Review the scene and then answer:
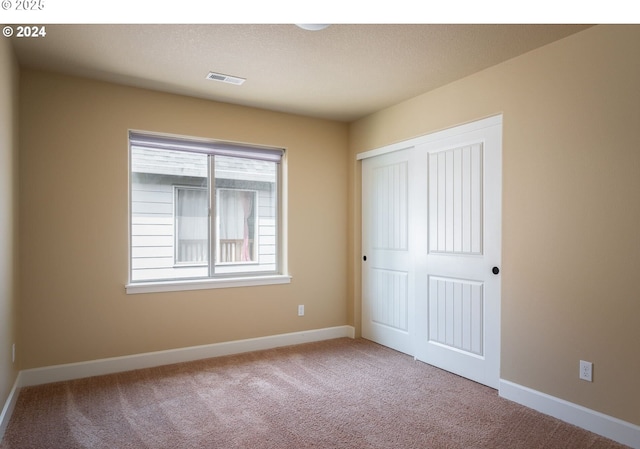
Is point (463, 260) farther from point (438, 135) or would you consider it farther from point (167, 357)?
point (167, 357)

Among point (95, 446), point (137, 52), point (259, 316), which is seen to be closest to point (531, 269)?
point (259, 316)

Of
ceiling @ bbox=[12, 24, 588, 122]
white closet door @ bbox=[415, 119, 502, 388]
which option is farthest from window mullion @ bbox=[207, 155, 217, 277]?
white closet door @ bbox=[415, 119, 502, 388]

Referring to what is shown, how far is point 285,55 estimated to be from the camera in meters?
2.95

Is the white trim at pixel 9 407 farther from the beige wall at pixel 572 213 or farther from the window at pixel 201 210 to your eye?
the beige wall at pixel 572 213

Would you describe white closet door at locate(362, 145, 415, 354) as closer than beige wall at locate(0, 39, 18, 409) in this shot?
No

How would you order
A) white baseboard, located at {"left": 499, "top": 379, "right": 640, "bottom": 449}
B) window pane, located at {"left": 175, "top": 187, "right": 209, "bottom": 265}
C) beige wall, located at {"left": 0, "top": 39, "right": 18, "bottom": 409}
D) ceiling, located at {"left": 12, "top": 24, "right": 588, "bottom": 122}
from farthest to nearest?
1. window pane, located at {"left": 175, "top": 187, "right": 209, "bottom": 265}
2. ceiling, located at {"left": 12, "top": 24, "right": 588, "bottom": 122}
3. beige wall, located at {"left": 0, "top": 39, "right": 18, "bottom": 409}
4. white baseboard, located at {"left": 499, "top": 379, "right": 640, "bottom": 449}

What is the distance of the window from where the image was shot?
3768mm

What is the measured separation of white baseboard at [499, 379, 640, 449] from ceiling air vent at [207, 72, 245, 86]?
10.5ft

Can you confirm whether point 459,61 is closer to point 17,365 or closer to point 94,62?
point 94,62

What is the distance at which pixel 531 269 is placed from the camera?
284 centimetres

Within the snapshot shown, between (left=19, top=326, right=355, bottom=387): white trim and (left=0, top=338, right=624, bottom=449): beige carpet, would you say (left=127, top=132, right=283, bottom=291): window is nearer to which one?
(left=19, top=326, right=355, bottom=387): white trim

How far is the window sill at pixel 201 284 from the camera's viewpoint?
11.8ft
